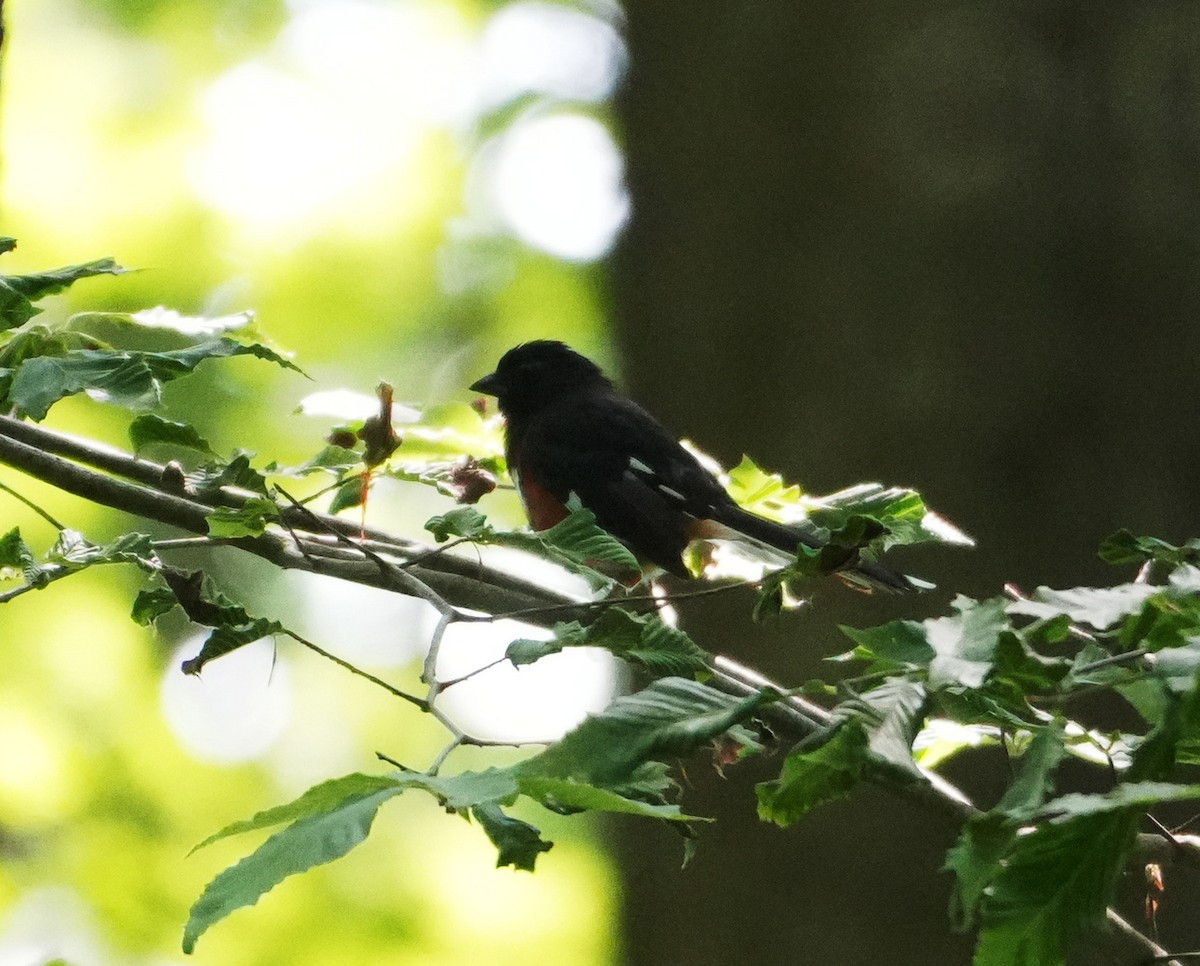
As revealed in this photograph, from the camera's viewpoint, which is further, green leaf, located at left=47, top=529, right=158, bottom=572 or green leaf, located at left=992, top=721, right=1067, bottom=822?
green leaf, located at left=47, top=529, right=158, bottom=572

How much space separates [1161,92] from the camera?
3578mm

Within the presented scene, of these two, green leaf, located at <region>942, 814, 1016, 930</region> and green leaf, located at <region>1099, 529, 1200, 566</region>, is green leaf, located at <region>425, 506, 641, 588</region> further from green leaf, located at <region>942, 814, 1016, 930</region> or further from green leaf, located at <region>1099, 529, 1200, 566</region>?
green leaf, located at <region>942, 814, 1016, 930</region>

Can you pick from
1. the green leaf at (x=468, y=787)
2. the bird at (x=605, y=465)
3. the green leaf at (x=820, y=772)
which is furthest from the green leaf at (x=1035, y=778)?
the bird at (x=605, y=465)

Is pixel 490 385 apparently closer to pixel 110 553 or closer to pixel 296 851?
pixel 110 553

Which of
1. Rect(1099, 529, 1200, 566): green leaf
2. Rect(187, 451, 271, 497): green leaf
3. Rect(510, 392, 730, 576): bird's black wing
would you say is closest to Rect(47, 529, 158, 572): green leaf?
Rect(187, 451, 271, 497): green leaf

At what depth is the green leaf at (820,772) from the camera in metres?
0.90

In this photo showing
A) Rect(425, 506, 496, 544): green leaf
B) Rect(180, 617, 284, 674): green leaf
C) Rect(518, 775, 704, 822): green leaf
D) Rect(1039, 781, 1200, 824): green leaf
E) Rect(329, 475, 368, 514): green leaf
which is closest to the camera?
Rect(1039, 781, 1200, 824): green leaf

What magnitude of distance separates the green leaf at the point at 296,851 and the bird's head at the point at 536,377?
11.5 ft

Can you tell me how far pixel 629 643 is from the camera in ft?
4.17

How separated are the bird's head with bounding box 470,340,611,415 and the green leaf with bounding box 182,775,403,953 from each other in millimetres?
3507

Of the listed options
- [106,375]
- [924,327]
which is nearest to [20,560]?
[106,375]

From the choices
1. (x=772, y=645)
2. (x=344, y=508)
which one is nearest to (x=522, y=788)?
(x=344, y=508)

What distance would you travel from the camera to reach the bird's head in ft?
14.6

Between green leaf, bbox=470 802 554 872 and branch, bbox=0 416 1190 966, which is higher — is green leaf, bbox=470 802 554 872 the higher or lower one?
the lower one
